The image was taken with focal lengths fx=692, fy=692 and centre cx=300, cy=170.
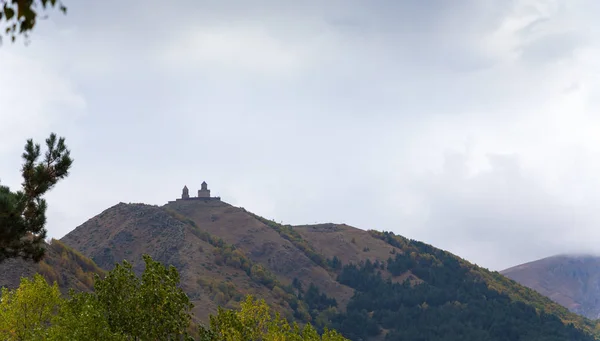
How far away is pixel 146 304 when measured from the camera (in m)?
31.2

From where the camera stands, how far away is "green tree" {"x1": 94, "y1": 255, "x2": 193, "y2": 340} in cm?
3081

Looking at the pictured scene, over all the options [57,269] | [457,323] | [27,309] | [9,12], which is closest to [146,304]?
[27,309]

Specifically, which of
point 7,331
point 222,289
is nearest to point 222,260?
point 222,289

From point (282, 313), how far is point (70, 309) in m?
135

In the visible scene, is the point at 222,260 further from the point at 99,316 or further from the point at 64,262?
the point at 99,316

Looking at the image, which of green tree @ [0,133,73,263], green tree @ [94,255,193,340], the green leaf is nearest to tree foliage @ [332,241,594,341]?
green tree @ [94,255,193,340]

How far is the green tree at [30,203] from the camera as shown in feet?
80.5

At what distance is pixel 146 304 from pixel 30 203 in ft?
25.7

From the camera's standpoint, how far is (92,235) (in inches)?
7810

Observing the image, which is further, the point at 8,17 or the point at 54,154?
the point at 54,154

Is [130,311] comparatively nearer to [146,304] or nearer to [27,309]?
[146,304]

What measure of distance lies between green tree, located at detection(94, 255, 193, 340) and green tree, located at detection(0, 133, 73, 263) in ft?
18.2

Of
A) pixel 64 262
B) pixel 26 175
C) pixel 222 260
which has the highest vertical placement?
pixel 222 260

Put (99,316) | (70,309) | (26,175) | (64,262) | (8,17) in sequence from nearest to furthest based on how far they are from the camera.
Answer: (8,17)
(26,175)
(99,316)
(70,309)
(64,262)
